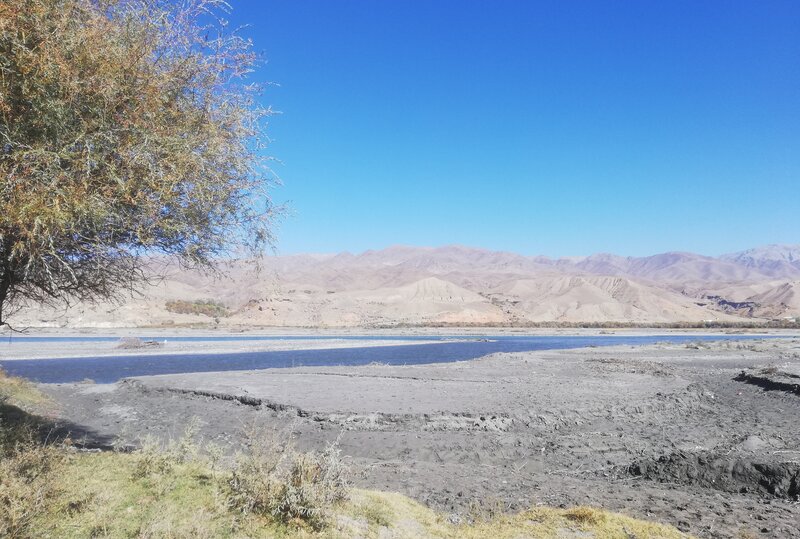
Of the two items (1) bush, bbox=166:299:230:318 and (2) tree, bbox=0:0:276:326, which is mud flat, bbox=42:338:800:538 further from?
(1) bush, bbox=166:299:230:318

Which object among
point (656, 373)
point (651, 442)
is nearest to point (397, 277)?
point (656, 373)

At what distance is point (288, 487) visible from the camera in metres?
6.07

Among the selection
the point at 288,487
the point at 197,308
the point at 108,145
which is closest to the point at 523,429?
the point at 288,487

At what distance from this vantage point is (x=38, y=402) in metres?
16.9

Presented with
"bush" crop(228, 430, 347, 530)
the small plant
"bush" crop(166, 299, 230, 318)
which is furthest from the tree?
"bush" crop(166, 299, 230, 318)

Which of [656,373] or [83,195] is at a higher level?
[83,195]

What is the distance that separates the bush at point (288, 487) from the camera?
5.93 m

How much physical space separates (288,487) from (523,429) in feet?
29.9

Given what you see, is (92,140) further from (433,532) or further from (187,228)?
(433,532)

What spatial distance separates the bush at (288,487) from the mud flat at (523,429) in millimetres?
2477

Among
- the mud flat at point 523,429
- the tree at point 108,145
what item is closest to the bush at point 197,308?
the mud flat at point 523,429

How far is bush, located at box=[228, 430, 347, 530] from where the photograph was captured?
19.4ft

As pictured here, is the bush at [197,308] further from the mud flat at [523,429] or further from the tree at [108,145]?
the tree at [108,145]

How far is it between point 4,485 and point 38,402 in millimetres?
13878
